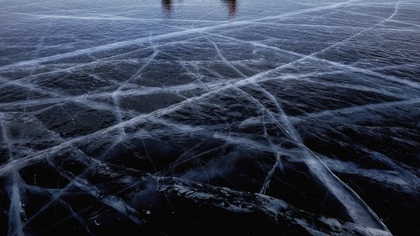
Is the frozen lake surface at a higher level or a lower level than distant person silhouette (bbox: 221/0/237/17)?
lower

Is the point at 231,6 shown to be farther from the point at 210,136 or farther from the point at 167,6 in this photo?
the point at 210,136

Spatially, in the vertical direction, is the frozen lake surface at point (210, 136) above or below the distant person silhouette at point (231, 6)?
below

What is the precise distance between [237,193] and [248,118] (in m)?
1.66

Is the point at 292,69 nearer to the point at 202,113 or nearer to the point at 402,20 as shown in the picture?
the point at 202,113

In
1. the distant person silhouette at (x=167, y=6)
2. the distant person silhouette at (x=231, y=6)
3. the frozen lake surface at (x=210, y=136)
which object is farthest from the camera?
the distant person silhouette at (x=167, y=6)

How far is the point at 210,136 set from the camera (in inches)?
154

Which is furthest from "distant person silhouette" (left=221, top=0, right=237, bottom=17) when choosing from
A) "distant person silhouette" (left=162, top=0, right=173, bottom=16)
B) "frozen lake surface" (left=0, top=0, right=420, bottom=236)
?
"frozen lake surface" (left=0, top=0, right=420, bottom=236)

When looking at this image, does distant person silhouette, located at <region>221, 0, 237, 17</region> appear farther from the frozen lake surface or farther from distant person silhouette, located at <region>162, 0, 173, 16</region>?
the frozen lake surface

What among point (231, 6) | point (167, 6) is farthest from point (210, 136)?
point (167, 6)

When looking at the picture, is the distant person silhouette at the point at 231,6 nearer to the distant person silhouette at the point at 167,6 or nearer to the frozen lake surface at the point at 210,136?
the distant person silhouette at the point at 167,6

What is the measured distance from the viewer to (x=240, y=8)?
14.0 metres

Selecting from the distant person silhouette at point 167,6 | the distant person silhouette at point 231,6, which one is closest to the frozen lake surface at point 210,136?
the distant person silhouette at point 231,6

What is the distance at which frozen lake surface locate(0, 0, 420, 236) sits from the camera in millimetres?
2734

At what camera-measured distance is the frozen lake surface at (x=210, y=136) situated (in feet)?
8.97
